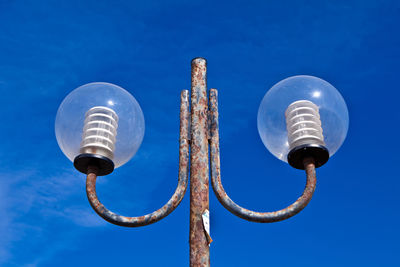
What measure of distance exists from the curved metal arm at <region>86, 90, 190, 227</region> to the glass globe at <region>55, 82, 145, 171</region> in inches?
8.7

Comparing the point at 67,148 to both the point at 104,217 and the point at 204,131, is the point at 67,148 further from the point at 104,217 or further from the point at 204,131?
the point at 204,131

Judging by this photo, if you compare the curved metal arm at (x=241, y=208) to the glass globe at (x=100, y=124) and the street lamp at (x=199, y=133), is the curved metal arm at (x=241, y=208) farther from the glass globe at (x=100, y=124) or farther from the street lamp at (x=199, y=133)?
the glass globe at (x=100, y=124)

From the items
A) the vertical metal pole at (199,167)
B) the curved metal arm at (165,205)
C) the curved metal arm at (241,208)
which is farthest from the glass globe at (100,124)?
the curved metal arm at (241,208)

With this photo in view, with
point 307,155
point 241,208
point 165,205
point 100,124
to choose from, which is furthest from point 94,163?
point 307,155

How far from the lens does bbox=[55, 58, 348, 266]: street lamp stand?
10.7ft

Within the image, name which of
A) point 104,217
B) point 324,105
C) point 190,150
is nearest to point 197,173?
point 190,150

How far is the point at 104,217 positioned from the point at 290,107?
1.79 metres

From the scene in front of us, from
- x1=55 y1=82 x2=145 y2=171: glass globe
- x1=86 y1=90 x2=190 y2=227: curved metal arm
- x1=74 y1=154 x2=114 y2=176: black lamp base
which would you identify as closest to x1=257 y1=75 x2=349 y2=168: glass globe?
x1=86 y1=90 x2=190 y2=227: curved metal arm

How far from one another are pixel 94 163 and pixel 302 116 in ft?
5.75

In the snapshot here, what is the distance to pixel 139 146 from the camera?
12.6 feet

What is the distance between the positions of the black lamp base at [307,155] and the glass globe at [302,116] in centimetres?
3

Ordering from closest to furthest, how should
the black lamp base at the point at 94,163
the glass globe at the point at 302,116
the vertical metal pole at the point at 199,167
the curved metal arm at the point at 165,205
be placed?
the vertical metal pole at the point at 199,167 → the curved metal arm at the point at 165,205 → the black lamp base at the point at 94,163 → the glass globe at the point at 302,116

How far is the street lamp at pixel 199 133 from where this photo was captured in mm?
3248

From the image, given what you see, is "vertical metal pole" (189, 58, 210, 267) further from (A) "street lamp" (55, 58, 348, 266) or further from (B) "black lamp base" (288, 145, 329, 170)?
(B) "black lamp base" (288, 145, 329, 170)
